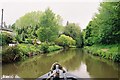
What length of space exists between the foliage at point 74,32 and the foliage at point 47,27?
58.2ft

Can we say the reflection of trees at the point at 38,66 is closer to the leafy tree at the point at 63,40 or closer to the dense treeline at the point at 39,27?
the dense treeline at the point at 39,27

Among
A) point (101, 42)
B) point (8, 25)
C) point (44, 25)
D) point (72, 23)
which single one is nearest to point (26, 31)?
point (44, 25)

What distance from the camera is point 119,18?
19875 millimetres

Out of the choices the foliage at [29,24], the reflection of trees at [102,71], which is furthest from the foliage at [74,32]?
the reflection of trees at [102,71]

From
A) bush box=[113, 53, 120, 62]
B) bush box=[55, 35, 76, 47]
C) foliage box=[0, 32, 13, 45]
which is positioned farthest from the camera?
bush box=[55, 35, 76, 47]

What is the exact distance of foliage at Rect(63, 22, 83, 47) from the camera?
5106 cm

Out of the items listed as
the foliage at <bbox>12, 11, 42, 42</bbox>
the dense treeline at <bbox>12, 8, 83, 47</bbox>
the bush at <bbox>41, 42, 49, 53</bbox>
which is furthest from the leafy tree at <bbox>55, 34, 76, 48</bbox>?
the bush at <bbox>41, 42, 49, 53</bbox>

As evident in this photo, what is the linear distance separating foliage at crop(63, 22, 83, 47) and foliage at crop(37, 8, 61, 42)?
58.2 ft

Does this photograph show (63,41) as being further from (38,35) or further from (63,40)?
(38,35)

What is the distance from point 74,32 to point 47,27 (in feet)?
67.3

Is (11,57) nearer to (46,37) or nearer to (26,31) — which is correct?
(46,37)

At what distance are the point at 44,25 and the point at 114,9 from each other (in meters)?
13.7

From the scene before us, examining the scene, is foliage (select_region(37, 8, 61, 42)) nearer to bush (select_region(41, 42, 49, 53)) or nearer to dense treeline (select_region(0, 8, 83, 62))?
dense treeline (select_region(0, 8, 83, 62))

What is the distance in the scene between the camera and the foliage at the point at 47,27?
31.4 metres
